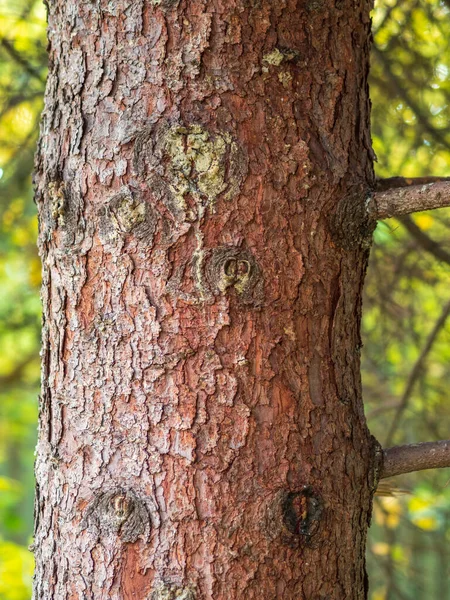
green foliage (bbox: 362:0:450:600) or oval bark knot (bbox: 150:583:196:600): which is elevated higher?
green foliage (bbox: 362:0:450:600)

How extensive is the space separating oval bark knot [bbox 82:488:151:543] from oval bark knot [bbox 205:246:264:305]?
0.41m

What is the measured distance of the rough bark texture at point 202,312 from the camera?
3.96 ft

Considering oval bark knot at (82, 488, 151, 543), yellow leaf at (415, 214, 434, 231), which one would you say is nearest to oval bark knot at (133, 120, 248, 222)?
oval bark knot at (82, 488, 151, 543)

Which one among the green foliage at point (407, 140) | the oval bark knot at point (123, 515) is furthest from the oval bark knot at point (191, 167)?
the green foliage at point (407, 140)

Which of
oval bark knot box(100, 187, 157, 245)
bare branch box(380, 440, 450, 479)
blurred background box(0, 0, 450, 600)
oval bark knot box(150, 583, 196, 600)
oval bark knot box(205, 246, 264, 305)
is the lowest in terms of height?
oval bark knot box(150, 583, 196, 600)

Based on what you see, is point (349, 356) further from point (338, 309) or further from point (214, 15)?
point (214, 15)

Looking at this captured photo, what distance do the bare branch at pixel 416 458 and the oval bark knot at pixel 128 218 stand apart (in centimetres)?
70

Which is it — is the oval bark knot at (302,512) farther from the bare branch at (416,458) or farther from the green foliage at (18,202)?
the green foliage at (18,202)

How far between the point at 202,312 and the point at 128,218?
22cm

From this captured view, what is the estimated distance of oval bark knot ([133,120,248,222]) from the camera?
4.01 feet

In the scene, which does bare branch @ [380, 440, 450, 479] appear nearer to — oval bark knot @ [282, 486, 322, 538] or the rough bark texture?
the rough bark texture

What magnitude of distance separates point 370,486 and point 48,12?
1.24 m

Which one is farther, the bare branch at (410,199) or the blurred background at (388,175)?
the blurred background at (388,175)

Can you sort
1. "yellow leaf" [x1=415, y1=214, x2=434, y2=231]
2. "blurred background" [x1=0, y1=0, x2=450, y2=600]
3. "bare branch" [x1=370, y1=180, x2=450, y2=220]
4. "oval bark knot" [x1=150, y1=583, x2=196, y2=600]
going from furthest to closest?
"yellow leaf" [x1=415, y1=214, x2=434, y2=231], "blurred background" [x1=0, y1=0, x2=450, y2=600], "bare branch" [x1=370, y1=180, x2=450, y2=220], "oval bark knot" [x1=150, y1=583, x2=196, y2=600]
